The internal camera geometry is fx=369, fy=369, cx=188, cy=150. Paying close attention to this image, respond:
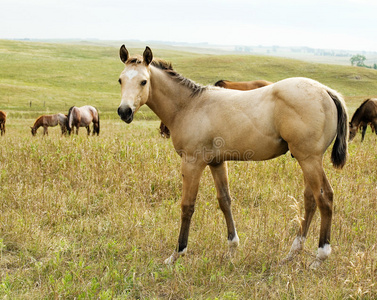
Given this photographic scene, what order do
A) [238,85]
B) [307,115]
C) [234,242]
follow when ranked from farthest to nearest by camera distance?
[238,85] → [234,242] → [307,115]

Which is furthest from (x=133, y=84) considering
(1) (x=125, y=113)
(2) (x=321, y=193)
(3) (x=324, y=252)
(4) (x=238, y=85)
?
(4) (x=238, y=85)

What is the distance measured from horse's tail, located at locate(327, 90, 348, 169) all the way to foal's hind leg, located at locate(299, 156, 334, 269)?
1.27ft

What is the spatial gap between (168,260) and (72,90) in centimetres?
4654

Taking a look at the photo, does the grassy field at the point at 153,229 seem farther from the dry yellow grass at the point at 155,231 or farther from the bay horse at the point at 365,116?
the bay horse at the point at 365,116

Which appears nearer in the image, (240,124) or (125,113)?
(125,113)

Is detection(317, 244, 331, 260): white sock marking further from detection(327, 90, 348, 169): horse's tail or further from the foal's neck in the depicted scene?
the foal's neck

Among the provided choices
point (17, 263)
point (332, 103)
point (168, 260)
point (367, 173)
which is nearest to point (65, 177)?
point (17, 263)

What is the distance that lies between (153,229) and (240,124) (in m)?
2.00

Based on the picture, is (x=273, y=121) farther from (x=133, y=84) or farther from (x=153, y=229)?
(x=153, y=229)

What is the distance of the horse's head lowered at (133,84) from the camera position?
13.5ft

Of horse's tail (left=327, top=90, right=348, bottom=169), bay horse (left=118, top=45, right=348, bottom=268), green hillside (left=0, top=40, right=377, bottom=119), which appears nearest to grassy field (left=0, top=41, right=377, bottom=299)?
bay horse (left=118, top=45, right=348, bottom=268)

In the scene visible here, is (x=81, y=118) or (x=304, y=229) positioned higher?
(x=304, y=229)

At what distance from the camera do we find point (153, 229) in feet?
17.0

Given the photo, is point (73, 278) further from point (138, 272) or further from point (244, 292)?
point (244, 292)
